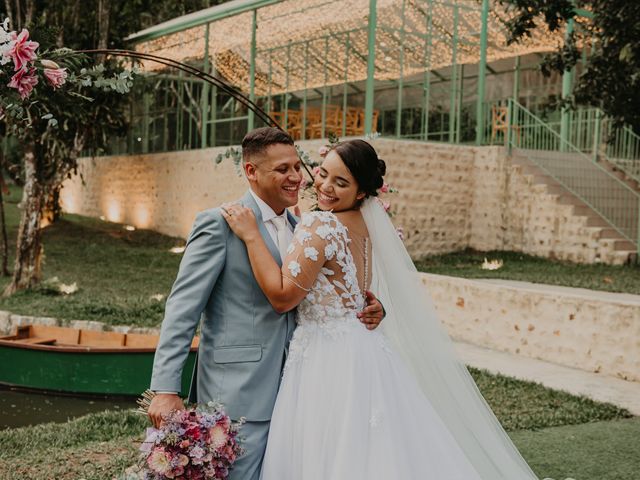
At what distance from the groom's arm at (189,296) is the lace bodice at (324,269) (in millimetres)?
256

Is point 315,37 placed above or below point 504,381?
above

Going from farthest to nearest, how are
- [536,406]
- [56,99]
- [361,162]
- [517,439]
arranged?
1. [536,406]
2. [517,439]
3. [56,99]
4. [361,162]

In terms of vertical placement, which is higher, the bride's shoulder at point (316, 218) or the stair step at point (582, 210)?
the stair step at point (582, 210)

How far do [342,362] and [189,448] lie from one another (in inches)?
27.0

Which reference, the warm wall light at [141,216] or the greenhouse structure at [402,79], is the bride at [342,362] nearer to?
the greenhouse structure at [402,79]

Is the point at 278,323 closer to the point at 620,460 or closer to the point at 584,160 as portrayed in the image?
the point at 620,460

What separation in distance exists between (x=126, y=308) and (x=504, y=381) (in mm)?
5545

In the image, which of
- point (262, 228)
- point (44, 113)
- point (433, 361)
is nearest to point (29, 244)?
point (44, 113)

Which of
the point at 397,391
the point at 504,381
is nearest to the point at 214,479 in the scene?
the point at 397,391

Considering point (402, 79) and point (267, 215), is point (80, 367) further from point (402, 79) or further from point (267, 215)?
point (402, 79)

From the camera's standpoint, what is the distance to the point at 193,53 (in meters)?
18.3

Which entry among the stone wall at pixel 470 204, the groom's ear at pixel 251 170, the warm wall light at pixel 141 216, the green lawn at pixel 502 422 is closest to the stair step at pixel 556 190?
the stone wall at pixel 470 204

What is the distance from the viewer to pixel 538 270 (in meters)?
12.4

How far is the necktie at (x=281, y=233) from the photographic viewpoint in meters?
2.91
